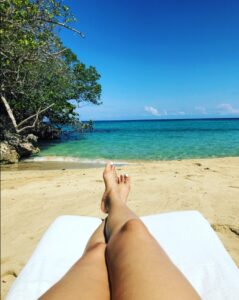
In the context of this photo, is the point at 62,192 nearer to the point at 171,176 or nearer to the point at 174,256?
the point at 171,176

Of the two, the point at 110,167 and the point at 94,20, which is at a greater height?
the point at 94,20

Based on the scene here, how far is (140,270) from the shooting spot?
97 cm

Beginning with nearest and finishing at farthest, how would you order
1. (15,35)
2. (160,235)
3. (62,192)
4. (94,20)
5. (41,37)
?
(160,235) → (94,20) → (62,192) → (15,35) → (41,37)

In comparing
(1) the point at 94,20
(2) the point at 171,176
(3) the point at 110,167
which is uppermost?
(1) the point at 94,20

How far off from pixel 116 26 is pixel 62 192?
2037mm

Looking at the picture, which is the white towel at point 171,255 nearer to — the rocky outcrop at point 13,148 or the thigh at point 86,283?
the thigh at point 86,283

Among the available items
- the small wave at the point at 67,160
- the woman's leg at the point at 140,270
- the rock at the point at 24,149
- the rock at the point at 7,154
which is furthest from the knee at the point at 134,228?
the rock at the point at 24,149

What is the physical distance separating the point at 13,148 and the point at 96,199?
4.46m

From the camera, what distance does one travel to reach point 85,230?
77.7 inches

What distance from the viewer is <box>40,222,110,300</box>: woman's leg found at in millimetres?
970

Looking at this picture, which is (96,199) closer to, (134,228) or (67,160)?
(134,228)

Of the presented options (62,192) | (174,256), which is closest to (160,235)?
(174,256)

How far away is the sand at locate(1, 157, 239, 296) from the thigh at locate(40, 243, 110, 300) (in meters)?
1.15

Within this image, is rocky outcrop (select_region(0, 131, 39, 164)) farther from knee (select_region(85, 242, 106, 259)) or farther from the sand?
knee (select_region(85, 242, 106, 259))
